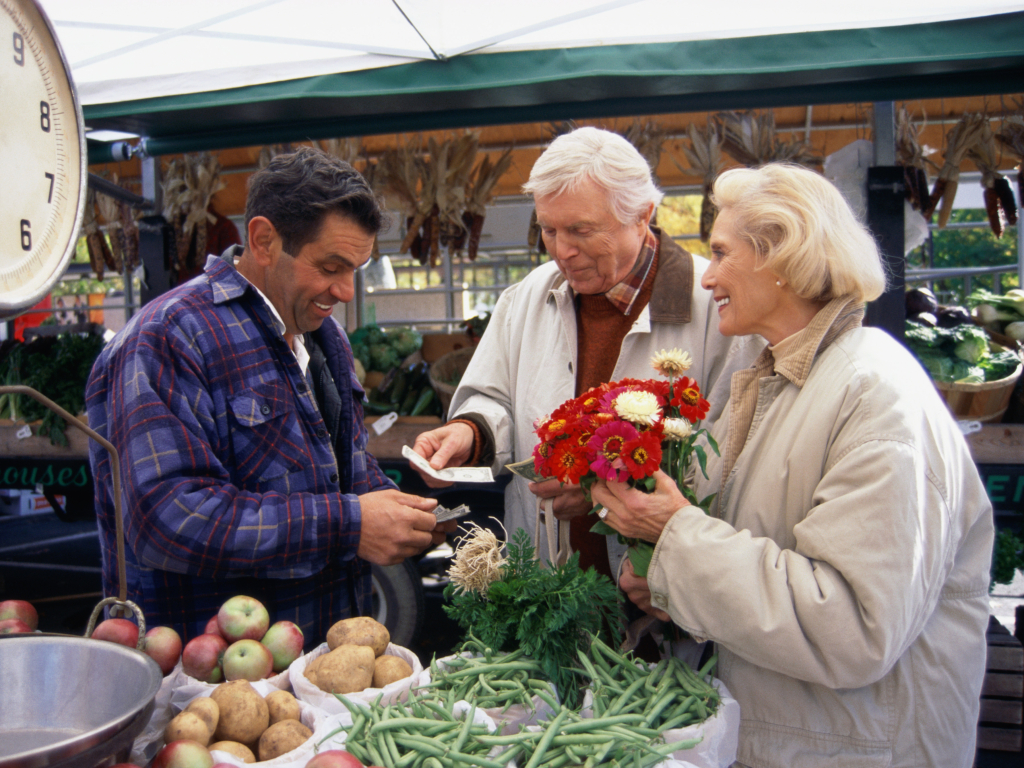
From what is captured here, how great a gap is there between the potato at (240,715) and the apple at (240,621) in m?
0.20

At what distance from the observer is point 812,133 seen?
575 centimetres

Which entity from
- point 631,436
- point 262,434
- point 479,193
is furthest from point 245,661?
point 479,193

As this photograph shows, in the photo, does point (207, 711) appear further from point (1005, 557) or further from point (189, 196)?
point (189, 196)

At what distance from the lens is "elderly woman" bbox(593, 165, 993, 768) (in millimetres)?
1409

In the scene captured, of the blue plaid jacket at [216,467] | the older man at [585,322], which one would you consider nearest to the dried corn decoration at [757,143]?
the older man at [585,322]

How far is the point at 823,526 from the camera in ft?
4.70

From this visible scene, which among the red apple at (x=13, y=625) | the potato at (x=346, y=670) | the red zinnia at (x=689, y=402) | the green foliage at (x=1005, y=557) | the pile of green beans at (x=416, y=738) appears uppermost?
the red zinnia at (x=689, y=402)

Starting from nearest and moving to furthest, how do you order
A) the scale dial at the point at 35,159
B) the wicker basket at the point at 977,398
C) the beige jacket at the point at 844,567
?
the scale dial at the point at 35,159, the beige jacket at the point at 844,567, the wicker basket at the point at 977,398

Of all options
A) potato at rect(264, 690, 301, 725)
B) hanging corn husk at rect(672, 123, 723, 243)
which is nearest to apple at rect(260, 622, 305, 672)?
potato at rect(264, 690, 301, 725)

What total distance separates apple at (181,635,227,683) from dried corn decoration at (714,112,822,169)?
4.10 meters

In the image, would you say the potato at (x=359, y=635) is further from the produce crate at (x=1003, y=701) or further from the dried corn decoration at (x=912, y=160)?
the dried corn decoration at (x=912, y=160)

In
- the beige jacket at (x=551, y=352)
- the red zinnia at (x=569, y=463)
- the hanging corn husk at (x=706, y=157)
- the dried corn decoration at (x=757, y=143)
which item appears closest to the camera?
the red zinnia at (x=569, y=463)

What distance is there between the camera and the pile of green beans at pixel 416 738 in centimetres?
131

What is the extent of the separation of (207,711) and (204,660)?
211mm
